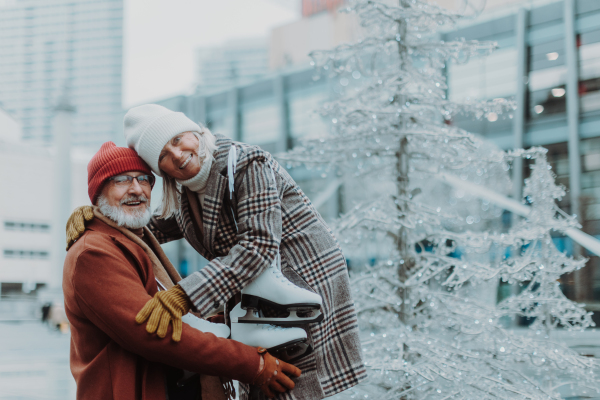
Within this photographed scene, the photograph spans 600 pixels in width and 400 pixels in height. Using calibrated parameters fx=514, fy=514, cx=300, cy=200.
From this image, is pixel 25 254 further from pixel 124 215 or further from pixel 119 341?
pixel 119 341

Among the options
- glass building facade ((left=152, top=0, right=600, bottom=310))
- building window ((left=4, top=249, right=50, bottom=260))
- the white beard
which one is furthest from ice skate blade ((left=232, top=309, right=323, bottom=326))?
building window ((left=4, top=249, right=50, bottom=260))

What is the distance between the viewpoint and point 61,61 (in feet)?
412

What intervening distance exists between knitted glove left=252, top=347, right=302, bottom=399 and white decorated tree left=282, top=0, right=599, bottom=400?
1.55 metres

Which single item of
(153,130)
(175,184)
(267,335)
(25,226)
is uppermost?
(153,130)

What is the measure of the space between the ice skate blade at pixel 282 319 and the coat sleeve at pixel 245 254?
0.39ft

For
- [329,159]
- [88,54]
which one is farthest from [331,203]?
[88,54]

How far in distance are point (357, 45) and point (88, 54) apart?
145 m

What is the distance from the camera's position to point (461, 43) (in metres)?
3.65

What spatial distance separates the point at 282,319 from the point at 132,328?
47 centimetres

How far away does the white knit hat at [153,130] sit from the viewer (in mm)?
1881

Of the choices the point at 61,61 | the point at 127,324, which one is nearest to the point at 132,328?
the point at 127,324

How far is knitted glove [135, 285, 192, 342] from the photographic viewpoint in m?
1.58

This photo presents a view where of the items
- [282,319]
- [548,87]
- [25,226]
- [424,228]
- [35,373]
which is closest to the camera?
[282,319]

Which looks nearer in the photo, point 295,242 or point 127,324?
point 127,324
